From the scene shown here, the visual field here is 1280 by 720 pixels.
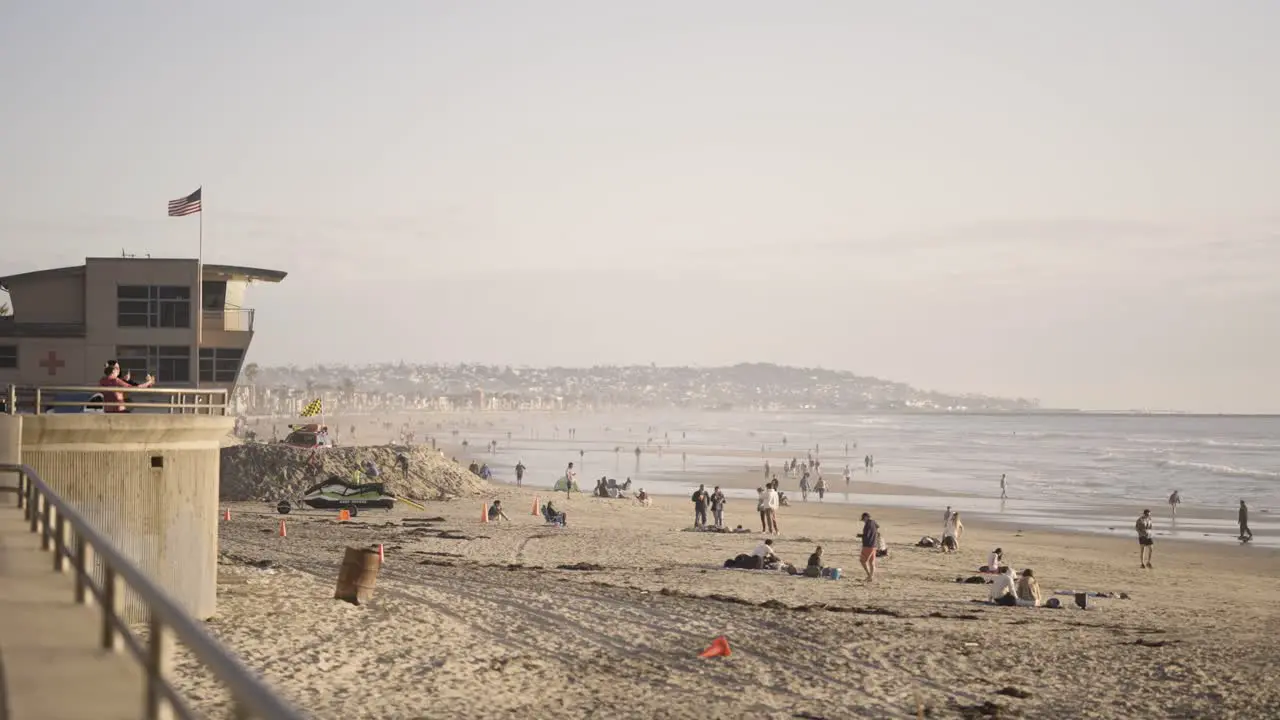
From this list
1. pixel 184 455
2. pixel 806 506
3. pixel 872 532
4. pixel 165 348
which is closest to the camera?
pixel 184 455

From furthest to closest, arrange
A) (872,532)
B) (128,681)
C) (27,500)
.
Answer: (872,532) < (27,500) < (128,681)

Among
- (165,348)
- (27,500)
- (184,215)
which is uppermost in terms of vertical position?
(184,215)

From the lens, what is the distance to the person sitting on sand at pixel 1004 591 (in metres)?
25.4

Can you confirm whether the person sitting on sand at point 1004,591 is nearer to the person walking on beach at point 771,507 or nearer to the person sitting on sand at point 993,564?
the person sitting on sand at point 993,564

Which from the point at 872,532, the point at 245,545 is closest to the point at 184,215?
the point at 245,545

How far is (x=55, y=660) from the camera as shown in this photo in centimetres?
730

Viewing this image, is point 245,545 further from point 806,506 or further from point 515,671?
point 806,506

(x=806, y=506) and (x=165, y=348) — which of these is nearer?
(x=165, y=348)

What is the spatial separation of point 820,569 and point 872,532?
153cm

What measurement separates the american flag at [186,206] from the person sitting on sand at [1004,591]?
795 inches

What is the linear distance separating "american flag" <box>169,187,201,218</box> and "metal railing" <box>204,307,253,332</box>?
221 inches

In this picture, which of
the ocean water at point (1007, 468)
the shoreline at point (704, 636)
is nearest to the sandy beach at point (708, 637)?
the shoreline at point (704, 636)

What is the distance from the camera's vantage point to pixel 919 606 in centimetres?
2481

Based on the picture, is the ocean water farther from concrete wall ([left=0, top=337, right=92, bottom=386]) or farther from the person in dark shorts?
concrete wall ([left=0, top=337, right=92, bottom=386])
